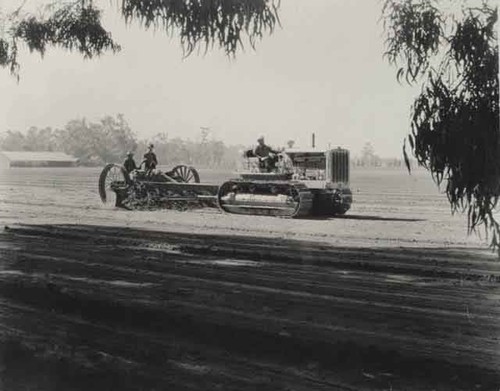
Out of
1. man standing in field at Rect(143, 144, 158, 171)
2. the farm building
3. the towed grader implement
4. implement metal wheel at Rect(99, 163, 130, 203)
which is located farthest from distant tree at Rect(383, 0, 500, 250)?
the farm building

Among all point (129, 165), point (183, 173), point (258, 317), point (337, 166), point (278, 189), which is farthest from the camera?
point (183, 173)

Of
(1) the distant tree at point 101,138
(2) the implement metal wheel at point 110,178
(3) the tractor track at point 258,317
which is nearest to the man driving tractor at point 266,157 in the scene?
(1) the distant tree at point 101,138

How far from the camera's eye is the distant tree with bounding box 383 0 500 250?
13.6 feet

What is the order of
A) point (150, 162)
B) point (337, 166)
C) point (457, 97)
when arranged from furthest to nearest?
point (150, 162) → point (337, 166) → point (457, 97)

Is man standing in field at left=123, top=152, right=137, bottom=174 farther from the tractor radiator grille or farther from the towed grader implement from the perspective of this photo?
the tractor radiator grille

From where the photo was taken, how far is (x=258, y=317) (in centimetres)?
568

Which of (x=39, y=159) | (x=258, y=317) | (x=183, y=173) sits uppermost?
(x=39, y=159)

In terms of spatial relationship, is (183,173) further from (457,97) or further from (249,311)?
(457,97)

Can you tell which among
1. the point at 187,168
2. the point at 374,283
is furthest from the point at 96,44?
the point at 187,168

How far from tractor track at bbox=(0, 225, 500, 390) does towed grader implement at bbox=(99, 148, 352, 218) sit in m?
5.12

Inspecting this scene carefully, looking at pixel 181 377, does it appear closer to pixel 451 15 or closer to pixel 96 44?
pixel 451 15

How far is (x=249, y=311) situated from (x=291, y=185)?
879cm

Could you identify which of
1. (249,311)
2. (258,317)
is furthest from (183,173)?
(258,317)

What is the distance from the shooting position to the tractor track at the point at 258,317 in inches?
167
